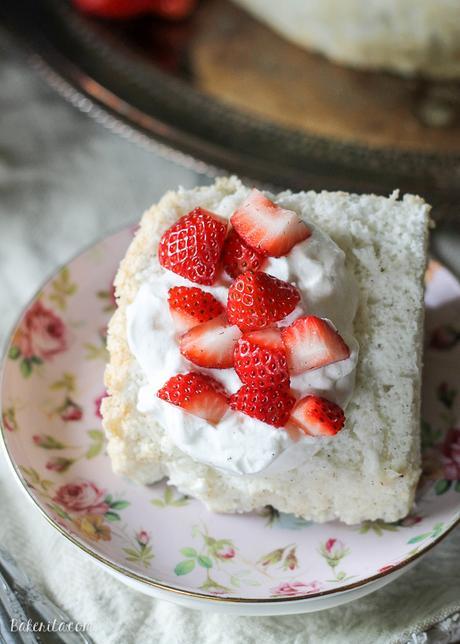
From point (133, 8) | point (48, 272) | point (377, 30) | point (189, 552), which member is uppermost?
point (377, 30)

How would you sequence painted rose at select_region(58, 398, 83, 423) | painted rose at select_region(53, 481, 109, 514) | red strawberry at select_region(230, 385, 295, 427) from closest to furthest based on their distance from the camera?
red strawberry at select_region(230, 385, 295, 427) → painted rose at select_region(53, 481, 109, 514) → painted rose at select_region(58, 398, 83, 423)

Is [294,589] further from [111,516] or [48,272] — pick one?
[48,272]

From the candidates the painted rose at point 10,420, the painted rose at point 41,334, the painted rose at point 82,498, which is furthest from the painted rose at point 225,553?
the painted rose at point 41,334

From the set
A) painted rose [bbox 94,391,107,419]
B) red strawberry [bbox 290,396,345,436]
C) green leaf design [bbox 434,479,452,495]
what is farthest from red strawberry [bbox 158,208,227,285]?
green leaf design [bbox 434,479,452,495]

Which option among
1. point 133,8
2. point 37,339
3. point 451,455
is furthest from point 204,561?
point 133,8

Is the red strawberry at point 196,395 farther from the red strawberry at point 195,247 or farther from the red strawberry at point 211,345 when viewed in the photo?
the red strawberry at point 195,247

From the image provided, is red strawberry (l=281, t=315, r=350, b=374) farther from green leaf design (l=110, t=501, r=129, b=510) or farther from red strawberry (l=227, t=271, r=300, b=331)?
green leaf design (l=110, t=501, r=129, b=510)
